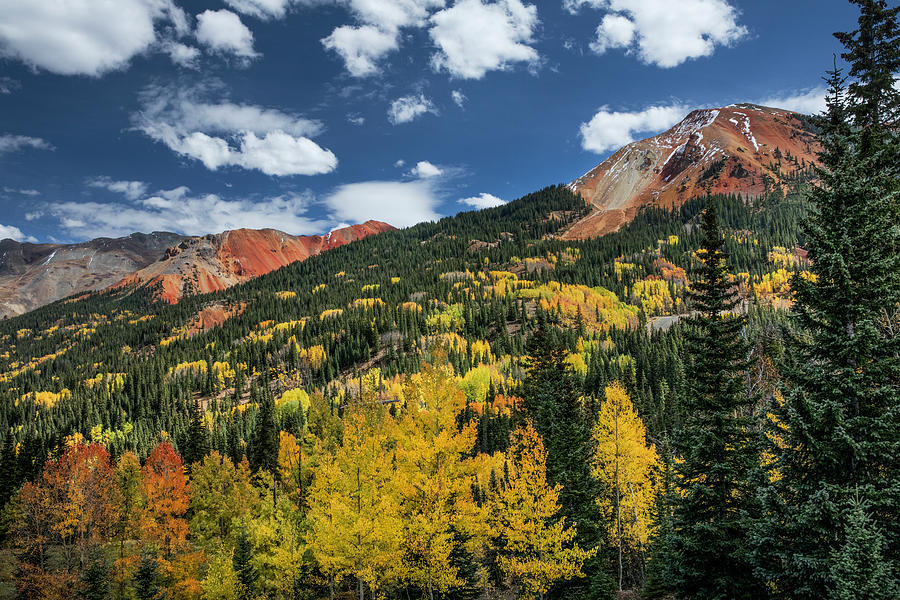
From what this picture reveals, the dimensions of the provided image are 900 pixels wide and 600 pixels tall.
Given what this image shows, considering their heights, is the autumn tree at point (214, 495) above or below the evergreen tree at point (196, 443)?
below

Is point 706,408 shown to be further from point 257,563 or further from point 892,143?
point 257,563

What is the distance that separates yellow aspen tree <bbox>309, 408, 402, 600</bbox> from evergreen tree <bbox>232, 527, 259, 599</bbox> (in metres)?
7.96

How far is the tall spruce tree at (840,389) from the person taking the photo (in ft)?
44.7

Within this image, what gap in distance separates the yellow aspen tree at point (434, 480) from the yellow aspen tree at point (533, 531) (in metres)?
2.25

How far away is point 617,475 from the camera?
36.7m

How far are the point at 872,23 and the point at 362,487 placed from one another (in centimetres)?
3302

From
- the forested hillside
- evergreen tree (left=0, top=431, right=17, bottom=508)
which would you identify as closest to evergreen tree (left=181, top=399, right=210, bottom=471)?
the forested hillside

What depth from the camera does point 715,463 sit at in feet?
65.1

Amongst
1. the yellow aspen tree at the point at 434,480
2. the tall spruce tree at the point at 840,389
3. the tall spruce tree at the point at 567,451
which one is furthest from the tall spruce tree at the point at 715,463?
the yellow aspen tree at the point at 434,480

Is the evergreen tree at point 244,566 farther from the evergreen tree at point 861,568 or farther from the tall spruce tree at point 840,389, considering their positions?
the evergreen tree at point 861,568

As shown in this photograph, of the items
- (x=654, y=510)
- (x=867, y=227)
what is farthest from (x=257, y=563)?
(x=867, y=227)

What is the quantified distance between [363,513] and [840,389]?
71.5 feet

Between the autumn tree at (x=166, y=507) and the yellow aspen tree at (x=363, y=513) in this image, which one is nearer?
the yellow aspen tree at (x=363, y=513)

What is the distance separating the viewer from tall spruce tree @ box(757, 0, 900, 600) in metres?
13.6
